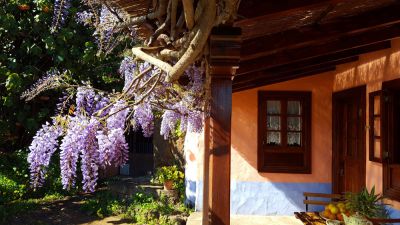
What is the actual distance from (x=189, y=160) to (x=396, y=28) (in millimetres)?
4500

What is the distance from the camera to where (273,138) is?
718cm

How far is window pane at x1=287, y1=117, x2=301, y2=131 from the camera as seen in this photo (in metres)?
7.20

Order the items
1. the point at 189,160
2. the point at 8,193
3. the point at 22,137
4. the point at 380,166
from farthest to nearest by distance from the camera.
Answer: the point at 22,137
the point at 8,193
the point at 189,160
the point at 380,166

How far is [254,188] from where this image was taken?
7.09 meters

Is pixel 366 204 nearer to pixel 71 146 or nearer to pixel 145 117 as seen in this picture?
pixel 145 117

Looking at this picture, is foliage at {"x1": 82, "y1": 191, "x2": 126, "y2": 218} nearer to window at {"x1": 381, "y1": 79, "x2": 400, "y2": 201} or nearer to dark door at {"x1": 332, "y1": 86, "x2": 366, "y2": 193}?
dark door at {"x1": 332, "y1": 86, "x2": 366, "y2": 193}

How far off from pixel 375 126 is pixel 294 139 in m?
2.00

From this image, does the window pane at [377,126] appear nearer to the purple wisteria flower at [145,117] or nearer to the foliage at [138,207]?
the purple wisteria flower at [145,117]

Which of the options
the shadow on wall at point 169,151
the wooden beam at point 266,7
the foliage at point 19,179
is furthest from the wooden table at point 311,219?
the foliage at point 19,179

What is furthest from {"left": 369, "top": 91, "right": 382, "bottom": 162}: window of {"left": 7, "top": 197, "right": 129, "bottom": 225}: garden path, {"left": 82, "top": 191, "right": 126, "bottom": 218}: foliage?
{"left": 82, "top": 191, "right": 126, "bottom": 218}: foliage

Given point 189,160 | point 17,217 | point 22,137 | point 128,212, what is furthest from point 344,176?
point 22,137

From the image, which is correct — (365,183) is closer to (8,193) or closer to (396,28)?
(396,28)

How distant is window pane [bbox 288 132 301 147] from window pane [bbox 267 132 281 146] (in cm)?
18

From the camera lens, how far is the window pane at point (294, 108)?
721 centimetres
